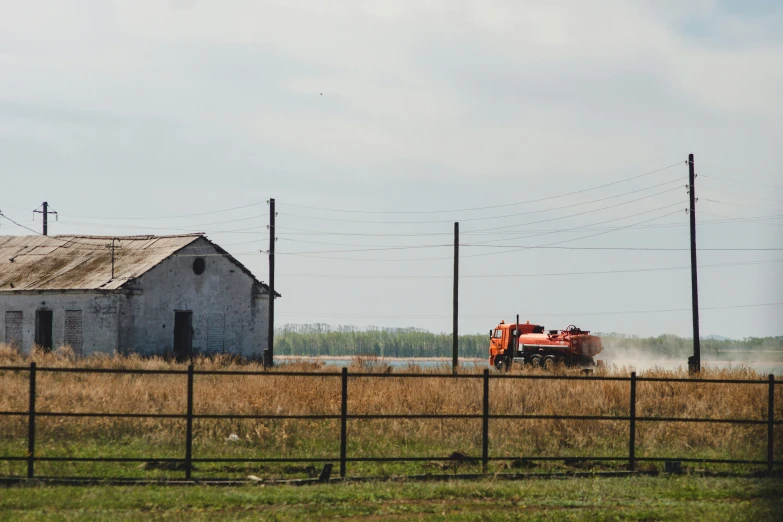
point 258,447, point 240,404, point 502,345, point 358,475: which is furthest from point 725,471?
point 502,345

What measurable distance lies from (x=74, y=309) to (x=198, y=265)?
6.01 m

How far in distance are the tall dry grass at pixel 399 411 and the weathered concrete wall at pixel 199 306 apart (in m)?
13.6

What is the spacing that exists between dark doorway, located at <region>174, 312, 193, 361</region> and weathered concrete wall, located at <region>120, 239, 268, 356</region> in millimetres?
247

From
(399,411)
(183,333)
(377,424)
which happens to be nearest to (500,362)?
(183,333)

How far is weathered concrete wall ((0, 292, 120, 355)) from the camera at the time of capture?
42531 millimetres

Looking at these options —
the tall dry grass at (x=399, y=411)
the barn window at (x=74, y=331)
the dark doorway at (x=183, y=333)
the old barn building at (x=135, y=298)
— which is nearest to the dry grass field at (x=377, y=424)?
the tall dry grass at (x=399, y=411)

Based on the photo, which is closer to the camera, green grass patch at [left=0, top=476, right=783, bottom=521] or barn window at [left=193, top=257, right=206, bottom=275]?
green grass patch at [left=0, top=476, right=783, bottom=521]

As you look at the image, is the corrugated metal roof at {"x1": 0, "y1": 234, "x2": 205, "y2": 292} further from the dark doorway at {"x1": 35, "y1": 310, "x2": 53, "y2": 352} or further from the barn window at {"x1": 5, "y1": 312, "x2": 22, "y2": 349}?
the dark doorway at {"x1": 35, "y1": 310, "x2": 53, "y2": 352}

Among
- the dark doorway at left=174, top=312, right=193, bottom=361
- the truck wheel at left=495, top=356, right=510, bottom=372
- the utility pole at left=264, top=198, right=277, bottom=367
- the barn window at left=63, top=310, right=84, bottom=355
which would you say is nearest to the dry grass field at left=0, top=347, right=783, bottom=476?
the barn window at left=63, top=310, right=84, bottom=355

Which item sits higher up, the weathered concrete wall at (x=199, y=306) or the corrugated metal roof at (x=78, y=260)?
the corrugated metal roof at (x=78, y=260)

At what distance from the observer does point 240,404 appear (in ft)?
76.0

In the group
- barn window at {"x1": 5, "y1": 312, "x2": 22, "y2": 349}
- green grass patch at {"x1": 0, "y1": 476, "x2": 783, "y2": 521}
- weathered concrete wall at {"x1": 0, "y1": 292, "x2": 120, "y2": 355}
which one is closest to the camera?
green grass patch at {"x1": 0, "y1": 476, "x2": 783, "y2": 521}

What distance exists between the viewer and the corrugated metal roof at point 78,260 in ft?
145

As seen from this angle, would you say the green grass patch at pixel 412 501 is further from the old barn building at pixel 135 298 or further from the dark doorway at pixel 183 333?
the dark doorway at pixel 183 333
